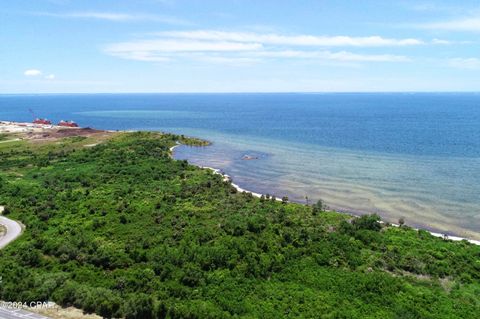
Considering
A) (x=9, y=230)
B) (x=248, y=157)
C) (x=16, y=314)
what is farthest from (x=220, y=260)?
(x=248, y=157)

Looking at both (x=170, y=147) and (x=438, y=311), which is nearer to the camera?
(x=438, y=311)

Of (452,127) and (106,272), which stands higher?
(452,127)

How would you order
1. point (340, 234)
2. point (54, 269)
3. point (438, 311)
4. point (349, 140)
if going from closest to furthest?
1. point (438, 311)
2. point (54, 269)
3. point (340, 234)
4. point (349, 140)

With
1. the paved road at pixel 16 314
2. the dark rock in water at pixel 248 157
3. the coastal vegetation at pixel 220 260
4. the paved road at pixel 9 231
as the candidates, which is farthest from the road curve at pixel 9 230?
the dark rock in water at pixel 248 157

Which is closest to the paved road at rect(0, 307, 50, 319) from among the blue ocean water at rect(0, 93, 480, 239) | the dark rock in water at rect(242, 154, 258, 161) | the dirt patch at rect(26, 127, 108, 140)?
the blue ocean water at rect(0, 93, 480, 239)

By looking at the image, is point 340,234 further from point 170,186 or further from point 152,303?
point 170,186

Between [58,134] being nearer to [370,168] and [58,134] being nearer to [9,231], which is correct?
[9,231]

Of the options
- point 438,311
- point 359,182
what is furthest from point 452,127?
point 438,311
